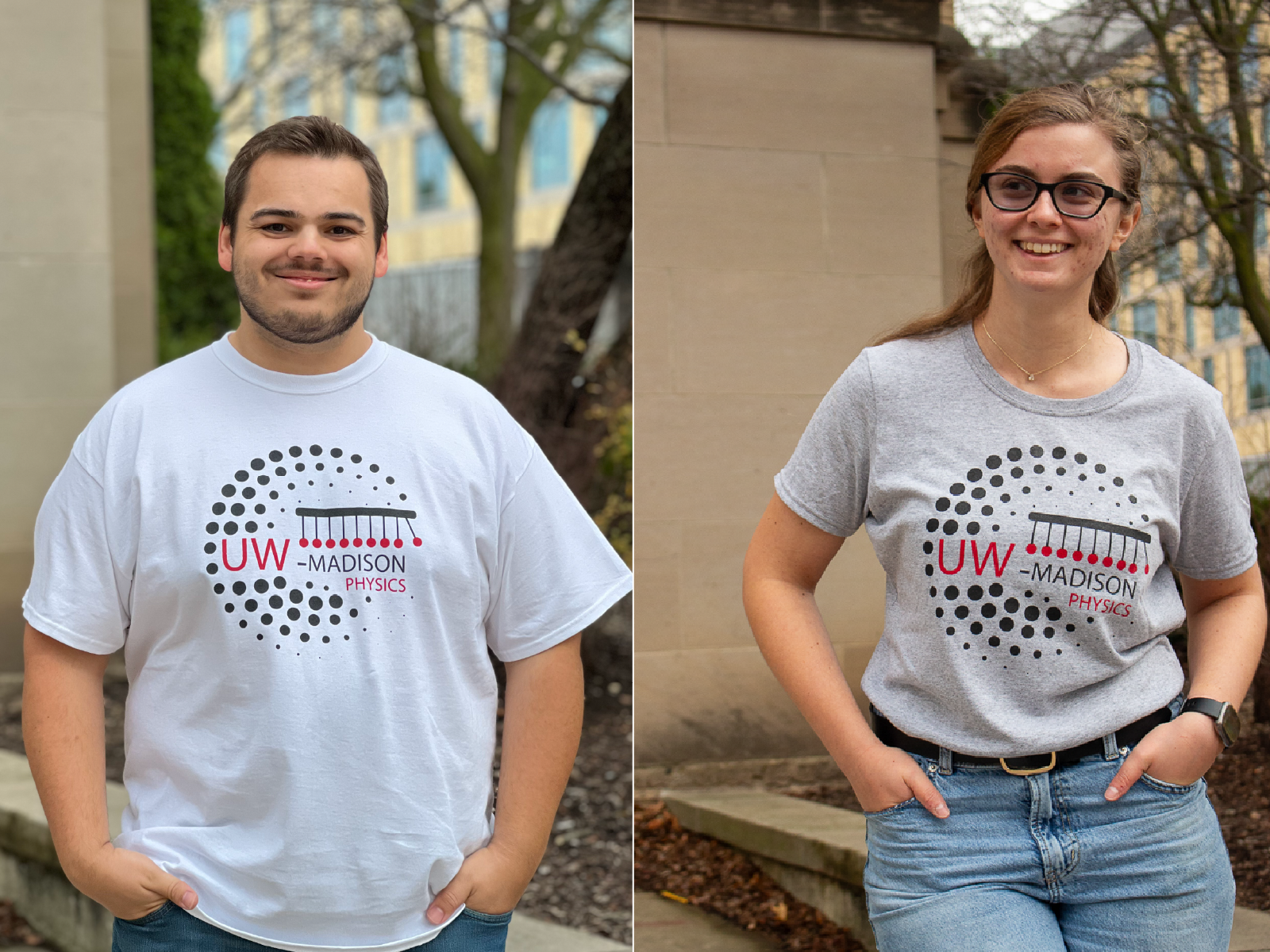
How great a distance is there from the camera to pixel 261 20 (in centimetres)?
2036

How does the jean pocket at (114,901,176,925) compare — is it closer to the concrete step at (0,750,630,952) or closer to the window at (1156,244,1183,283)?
the concrete step at (0,750,630,952)

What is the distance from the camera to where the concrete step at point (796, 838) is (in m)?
3.32

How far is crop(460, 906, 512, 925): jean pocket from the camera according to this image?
1931 mm

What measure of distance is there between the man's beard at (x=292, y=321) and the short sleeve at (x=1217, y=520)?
1.19m

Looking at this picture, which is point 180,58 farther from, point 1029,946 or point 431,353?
point 1029,946

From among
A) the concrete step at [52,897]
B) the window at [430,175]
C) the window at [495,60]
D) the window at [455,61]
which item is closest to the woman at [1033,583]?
the concrete step at [52,897]

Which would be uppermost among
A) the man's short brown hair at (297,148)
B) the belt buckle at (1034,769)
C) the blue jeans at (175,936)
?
the man's short brown hair at (297,148)

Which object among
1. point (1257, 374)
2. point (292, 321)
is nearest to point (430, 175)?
point (1257, 374)

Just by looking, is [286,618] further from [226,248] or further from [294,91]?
[294,91]

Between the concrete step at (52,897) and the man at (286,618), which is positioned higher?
the man at (286,618)

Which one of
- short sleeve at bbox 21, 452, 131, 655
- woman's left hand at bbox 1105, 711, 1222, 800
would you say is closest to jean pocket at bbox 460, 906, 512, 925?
short sleeve at bbox 21, 452, 131, 655

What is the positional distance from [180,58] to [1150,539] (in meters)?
11.9

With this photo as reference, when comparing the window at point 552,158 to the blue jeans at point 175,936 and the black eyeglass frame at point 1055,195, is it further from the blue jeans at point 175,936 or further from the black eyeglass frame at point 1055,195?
the blue jeans at point 175,936

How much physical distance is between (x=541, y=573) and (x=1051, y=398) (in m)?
0.76
